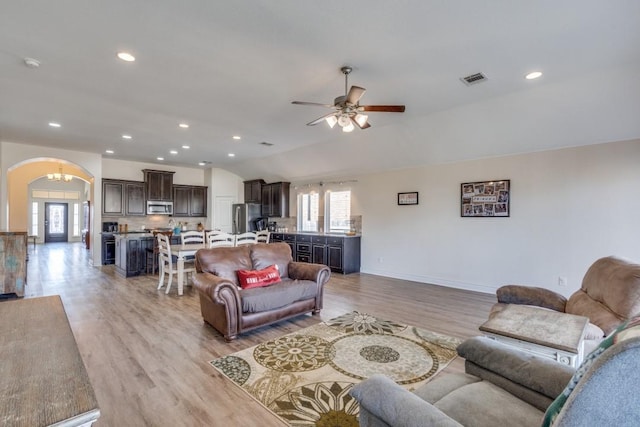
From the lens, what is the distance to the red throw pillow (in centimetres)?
375

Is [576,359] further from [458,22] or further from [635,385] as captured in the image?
[458,22]

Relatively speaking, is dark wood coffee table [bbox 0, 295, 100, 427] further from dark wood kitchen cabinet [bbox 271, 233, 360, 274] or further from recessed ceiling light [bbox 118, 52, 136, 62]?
dark wood kitchen cabinet [bbox 271, 233, 360, 274]

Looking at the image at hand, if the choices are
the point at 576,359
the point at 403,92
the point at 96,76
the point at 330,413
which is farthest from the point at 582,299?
the point at 96,76

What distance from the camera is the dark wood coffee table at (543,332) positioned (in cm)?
180

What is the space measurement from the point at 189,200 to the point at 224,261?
7.06 meters

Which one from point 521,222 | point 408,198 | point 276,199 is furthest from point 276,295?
point 276,199

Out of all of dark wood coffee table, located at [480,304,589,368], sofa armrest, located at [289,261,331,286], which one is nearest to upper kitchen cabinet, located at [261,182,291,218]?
sofa armrest, located at [289,261,331,286]

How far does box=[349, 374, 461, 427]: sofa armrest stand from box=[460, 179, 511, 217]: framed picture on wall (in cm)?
493

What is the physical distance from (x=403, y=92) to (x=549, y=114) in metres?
2.12

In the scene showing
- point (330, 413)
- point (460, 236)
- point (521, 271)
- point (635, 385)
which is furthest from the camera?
point (460, 236)

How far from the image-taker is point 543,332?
1.95m

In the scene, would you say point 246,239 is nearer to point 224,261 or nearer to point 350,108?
point 224,261

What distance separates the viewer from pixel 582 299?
2617 millimetres

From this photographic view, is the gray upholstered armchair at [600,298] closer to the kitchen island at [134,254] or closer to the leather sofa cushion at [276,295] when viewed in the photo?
the leather sofa cushion at [276,295]
